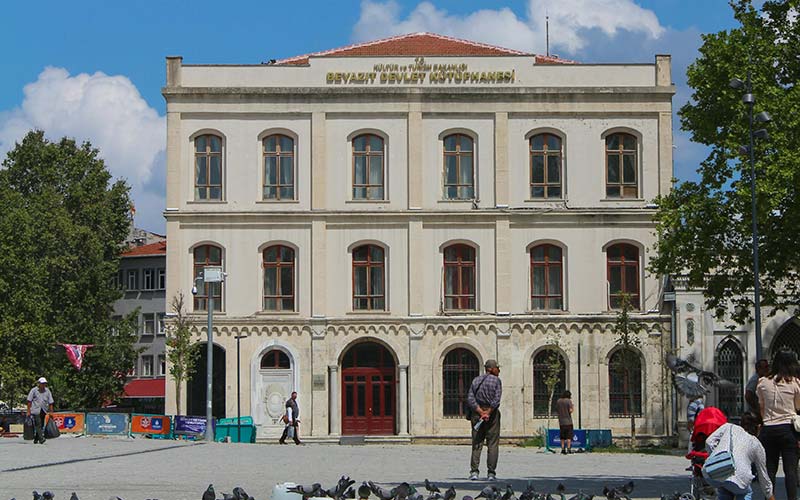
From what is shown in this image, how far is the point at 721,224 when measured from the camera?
37562 millimetres

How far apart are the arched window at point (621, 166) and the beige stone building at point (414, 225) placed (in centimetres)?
5

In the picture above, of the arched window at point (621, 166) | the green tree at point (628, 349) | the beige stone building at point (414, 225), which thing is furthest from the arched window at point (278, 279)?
the arched window at point (621, 166)

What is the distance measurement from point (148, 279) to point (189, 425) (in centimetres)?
4225

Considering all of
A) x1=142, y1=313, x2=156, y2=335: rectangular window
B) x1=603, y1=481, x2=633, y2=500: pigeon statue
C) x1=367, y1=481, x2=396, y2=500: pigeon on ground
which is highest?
x1=142, y1=313, x2=156, y2=335: rectangular window

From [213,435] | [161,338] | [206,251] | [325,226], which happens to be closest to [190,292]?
[206,251]

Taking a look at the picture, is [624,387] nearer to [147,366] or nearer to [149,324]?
[147,366]

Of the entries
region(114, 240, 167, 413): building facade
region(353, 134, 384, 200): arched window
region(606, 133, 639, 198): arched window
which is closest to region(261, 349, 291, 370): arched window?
region(353, 134, 384, 200): arched window

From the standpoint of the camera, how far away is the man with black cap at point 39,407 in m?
37.6

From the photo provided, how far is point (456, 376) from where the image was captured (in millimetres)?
51562

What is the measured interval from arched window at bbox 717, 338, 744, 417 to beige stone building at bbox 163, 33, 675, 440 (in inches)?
84.7

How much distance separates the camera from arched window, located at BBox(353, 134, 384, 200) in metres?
52.2

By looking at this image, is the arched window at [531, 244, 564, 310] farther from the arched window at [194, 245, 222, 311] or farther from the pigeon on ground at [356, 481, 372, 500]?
the pigeon on ground at [356, 481, 372, 500]

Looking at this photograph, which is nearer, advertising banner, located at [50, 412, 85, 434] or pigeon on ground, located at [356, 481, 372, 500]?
pigeon on ground, located at [356, 481, 372, 500]

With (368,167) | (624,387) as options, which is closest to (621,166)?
(624,387)
